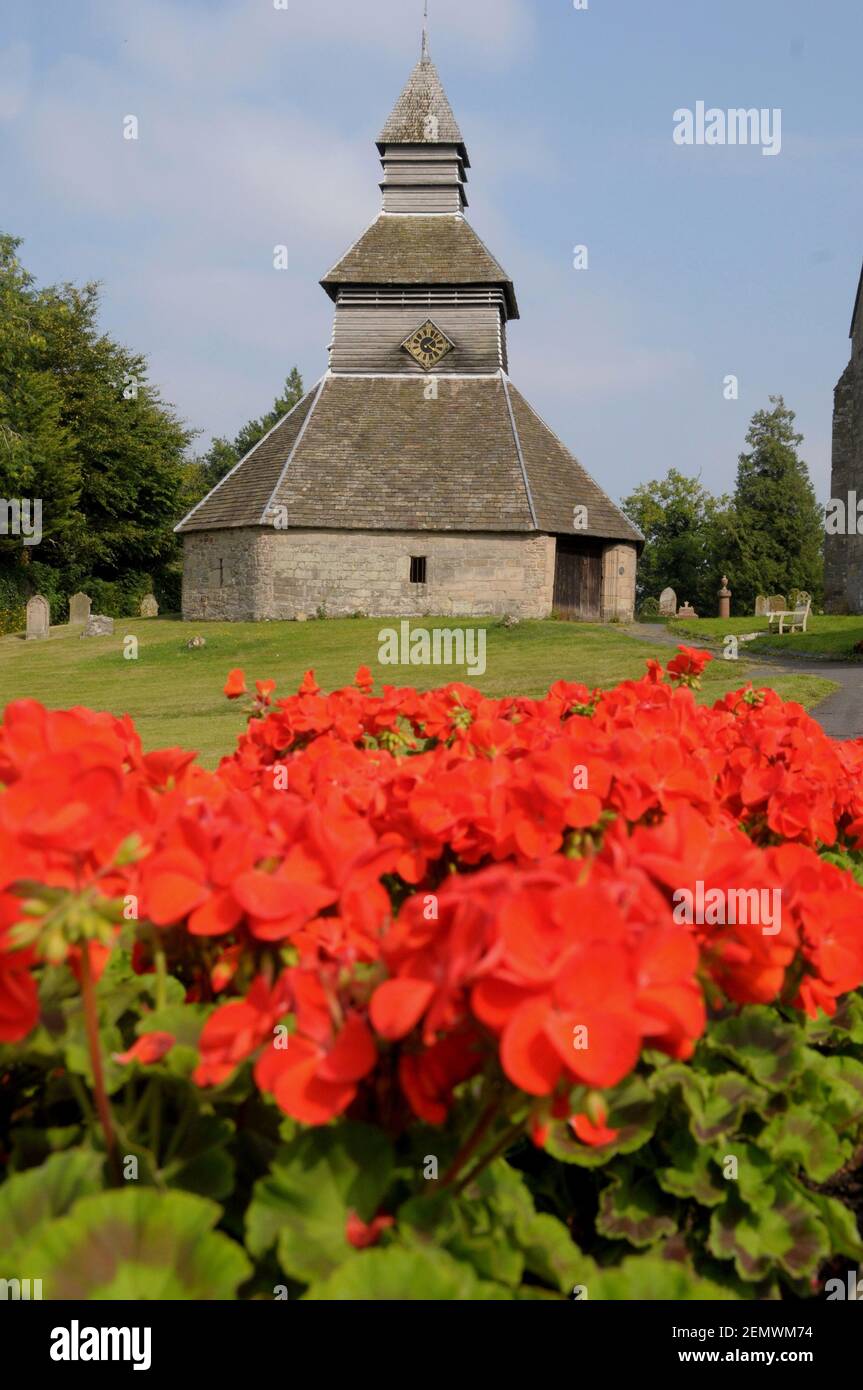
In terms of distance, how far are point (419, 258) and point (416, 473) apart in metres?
9.14

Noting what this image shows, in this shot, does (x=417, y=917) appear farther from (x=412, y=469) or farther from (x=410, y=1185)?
(x=412, y=469)

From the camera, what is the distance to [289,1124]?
148 centimetres

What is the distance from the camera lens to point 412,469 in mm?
33344

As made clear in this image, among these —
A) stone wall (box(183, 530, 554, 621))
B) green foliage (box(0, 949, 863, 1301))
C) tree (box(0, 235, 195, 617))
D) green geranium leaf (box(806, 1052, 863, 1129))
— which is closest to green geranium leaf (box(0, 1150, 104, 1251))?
green foliage (box(0, 949, 863, 1301))

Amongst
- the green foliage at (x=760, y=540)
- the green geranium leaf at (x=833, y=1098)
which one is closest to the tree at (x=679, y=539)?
the green foliage at (x=760, y=540)

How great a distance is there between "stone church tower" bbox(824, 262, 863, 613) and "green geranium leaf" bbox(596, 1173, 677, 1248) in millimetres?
37825

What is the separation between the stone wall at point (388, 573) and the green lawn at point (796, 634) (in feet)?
16.4

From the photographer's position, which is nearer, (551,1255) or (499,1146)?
(499,1146)

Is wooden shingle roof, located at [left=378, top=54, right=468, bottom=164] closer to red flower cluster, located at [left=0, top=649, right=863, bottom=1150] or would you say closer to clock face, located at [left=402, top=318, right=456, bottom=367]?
clock face, located at [left=402, top=318, right=456, bottom=367]

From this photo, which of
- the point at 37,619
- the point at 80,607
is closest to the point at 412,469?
the point at 37,619

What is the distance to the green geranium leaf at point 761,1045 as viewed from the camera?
183cm

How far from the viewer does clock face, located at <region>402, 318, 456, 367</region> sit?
36.2 meters
